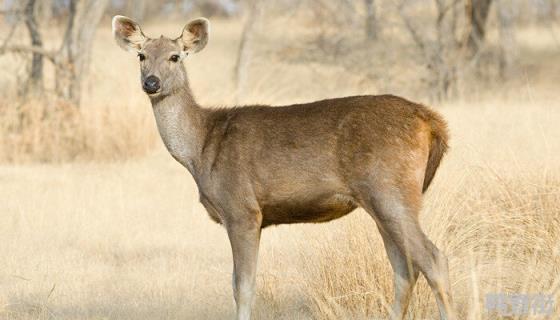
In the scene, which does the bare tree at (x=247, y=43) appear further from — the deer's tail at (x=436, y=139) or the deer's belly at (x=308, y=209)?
the deer's tail at (x=436, y=139)

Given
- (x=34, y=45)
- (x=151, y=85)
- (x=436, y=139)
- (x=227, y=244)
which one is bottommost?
(x=227, y=244)

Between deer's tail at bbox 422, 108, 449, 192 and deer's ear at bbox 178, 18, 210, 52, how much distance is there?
196 centimetres

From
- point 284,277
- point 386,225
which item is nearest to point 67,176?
point 284,277

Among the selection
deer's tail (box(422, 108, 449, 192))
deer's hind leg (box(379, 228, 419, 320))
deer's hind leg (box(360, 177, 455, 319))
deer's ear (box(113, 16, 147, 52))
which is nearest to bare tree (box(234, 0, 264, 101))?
deer's ear (box(113, 16, 147, 52))

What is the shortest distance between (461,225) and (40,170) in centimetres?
790

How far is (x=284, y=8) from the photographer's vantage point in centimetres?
3119

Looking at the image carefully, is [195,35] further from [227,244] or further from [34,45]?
Result: [34,45]

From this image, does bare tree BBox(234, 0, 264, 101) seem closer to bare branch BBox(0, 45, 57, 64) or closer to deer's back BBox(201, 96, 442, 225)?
bare branch BBox(0, 45, 57, 64)

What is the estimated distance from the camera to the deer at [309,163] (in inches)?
245

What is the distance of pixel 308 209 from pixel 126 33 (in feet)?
7.22

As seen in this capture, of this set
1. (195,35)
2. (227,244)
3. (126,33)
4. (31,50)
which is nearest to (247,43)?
(31,50)

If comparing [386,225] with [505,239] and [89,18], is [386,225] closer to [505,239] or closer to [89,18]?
[505,239]

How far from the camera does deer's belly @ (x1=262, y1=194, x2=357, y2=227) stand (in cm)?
647

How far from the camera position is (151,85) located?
23.0 ft
